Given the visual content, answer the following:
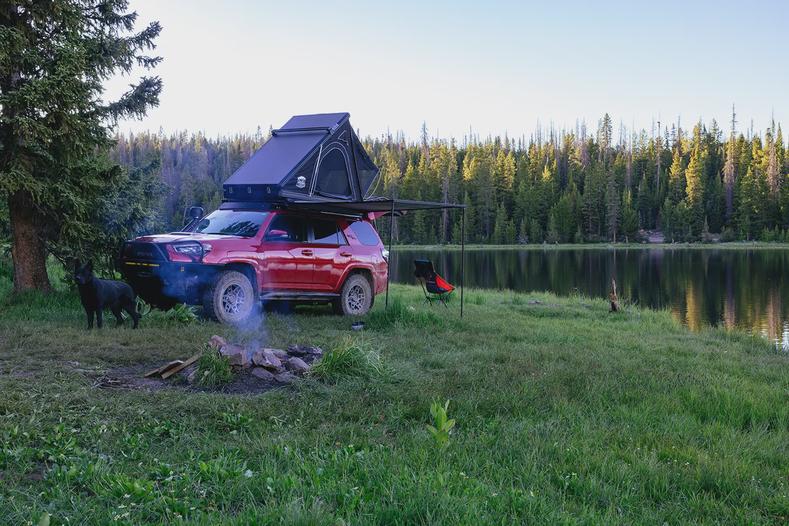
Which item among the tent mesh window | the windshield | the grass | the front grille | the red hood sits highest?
the tent mesh window

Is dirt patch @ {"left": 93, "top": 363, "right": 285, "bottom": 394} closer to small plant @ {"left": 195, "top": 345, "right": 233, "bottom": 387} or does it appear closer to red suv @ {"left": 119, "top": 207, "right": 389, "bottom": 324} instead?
small plant @ {"left": 195, "top": 345, "right": 233, "bottom": 387}

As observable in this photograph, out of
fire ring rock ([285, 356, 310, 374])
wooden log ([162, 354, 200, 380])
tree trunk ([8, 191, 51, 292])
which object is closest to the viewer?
wooden log ([162, 354, 200, 380])

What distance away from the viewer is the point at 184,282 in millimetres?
9844

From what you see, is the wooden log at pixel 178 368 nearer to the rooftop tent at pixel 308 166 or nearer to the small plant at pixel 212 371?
the small plant at pixel 212 371

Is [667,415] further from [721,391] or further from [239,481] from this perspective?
[239,481]

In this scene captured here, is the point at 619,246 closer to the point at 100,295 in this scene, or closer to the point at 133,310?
the point at 133,310

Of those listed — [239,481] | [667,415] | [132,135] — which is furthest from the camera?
[132,135]

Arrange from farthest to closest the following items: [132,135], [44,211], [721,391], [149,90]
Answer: [132,135], [149,90], [44,211], [721,391]

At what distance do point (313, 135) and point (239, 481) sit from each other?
31.4ft

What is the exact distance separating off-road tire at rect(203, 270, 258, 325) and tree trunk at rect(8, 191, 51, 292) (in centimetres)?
345

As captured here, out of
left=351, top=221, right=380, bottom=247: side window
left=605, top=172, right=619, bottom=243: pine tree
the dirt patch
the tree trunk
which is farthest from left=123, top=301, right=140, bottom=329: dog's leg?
left=605, top=172, right=619, bottom=243: pine tree

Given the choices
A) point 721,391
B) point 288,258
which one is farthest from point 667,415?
point 288,258

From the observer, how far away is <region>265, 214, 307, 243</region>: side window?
35.7 ft

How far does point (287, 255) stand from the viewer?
431 inches
